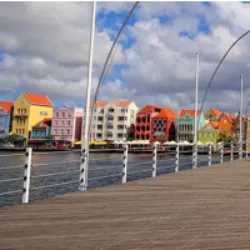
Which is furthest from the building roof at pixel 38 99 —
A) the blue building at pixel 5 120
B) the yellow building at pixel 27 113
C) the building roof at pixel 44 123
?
the blue building at pixel 5 120

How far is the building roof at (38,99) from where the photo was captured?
113m

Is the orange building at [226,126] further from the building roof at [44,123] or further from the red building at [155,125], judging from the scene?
the building roof at [44,123]

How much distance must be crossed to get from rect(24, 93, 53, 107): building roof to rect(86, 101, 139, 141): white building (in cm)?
1720

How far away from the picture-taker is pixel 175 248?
386 cm

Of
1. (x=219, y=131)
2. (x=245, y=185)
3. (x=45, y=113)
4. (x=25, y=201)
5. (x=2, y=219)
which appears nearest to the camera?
(x=2, y=219)

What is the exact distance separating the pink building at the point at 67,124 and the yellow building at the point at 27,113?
6543 millimetres

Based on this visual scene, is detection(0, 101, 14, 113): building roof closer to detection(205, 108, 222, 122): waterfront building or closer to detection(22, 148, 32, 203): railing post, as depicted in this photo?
detection(205, 108, 222, 122): waterfront building

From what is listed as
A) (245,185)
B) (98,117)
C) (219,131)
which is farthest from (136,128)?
(245,185)

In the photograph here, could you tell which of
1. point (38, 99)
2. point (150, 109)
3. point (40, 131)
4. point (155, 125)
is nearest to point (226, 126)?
point (155, 125)

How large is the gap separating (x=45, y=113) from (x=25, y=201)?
362 ft

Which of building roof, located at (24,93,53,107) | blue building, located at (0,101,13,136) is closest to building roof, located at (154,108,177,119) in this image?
building roof, located at (24,93,53,107)

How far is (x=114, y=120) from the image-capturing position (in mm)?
103875

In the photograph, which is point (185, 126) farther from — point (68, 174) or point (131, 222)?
point (131, 222)

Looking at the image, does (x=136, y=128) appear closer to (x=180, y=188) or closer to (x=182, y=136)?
(x=182, y=136)
